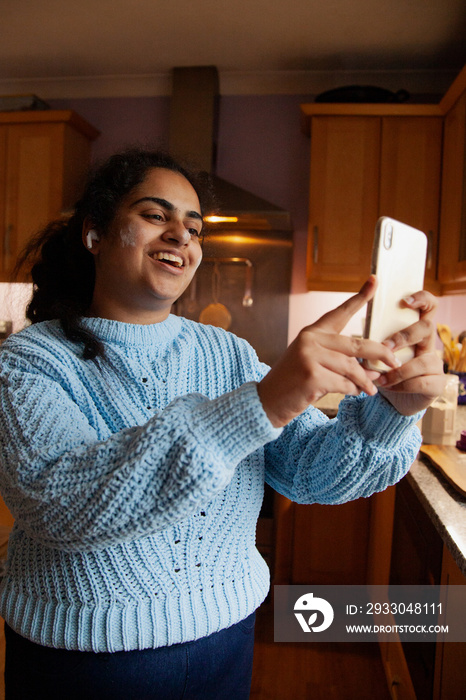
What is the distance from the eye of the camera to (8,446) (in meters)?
0.64

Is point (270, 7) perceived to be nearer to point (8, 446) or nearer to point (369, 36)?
point (369, 36)

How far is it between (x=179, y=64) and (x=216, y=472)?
265 cm

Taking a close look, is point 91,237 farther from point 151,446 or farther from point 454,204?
point 454,204

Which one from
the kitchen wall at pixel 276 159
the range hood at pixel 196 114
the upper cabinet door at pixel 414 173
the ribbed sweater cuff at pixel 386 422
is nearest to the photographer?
the ribbed sweater cuff at pixel 386 422

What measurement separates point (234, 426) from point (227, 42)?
2.38 metres

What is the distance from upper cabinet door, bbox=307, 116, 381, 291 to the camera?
246 cm

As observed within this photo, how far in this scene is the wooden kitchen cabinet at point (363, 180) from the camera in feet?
7.96

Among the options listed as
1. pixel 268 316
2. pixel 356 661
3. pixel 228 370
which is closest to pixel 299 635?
pixel 356 661

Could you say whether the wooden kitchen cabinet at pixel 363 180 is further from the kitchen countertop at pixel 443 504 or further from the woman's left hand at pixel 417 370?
the woman's left hand at pixel 417 370

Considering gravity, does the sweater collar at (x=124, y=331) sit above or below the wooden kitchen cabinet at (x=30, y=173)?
below

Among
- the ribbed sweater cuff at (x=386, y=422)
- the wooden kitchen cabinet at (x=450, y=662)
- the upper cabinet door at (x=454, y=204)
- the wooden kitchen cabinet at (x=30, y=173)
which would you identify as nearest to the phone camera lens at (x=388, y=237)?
the ribbed sweater cuff at (x=386, y=422)

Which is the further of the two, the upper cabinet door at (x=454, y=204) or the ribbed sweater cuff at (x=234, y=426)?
the upper cabinet door at (x=454, y=204)

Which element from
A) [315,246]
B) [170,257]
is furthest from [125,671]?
[315,246]

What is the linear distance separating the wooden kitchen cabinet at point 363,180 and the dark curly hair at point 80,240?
60.3 inches
